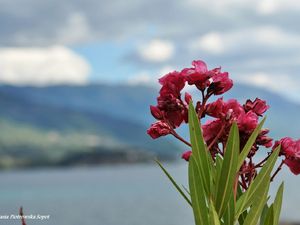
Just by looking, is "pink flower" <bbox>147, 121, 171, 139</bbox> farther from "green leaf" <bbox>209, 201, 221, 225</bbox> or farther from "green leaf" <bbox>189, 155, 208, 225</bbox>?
"green leaf" <bbox>209, 201, 221, 225</bbox>

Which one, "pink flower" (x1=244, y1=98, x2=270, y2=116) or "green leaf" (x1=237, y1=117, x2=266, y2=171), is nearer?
"green leaf" (x1=237, y1=117, x2=266, y2=171)

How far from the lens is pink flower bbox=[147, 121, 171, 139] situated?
3.00 metres

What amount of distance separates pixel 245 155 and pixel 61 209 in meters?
98.3

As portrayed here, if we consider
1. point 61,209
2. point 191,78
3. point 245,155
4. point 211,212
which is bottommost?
point 211,212

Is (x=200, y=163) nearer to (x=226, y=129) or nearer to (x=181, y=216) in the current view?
(x=226, y=129)

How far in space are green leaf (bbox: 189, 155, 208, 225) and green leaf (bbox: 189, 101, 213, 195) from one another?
38 millimetres

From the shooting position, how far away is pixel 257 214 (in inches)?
117

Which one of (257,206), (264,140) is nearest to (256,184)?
(257,206)

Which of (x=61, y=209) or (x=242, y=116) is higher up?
(x=61, y=209)

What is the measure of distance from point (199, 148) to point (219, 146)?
263 mm

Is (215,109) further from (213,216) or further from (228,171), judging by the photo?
(213,216)

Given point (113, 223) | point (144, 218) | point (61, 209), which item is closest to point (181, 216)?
point (144, 218)

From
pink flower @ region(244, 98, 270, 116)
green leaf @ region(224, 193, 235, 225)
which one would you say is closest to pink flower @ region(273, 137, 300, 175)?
pink flower @ region(244, 98, 270, 116)

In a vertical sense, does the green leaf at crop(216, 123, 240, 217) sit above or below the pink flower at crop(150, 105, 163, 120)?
below
